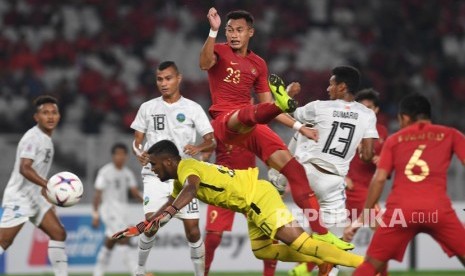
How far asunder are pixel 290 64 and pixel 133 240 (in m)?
7.04

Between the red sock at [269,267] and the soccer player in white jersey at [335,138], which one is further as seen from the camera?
the red sock at [269,267]

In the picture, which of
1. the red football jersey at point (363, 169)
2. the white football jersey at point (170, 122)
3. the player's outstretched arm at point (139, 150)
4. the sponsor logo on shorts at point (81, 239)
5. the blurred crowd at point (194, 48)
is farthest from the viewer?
the blurred crowd at point (194, 48)

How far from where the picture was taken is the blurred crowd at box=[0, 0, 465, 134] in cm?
1970

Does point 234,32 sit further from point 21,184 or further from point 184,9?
point 184,9

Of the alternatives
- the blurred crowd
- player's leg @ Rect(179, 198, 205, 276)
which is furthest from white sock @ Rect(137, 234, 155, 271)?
the blurred crowd

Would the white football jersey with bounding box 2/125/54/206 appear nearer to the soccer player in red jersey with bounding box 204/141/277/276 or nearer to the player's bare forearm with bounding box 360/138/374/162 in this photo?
the soccer player in red jersey with bounding box 204/141/277/276

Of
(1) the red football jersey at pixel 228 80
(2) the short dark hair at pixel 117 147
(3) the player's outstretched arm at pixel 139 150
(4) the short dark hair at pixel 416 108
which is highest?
(1) the red football jersey at pixel 228 80

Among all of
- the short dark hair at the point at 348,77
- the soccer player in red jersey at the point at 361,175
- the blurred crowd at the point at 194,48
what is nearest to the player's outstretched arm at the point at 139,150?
the short dark hair at the point at 348,77

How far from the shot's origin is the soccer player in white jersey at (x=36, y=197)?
1104cm

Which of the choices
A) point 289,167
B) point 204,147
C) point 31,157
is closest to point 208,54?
Answer: point 204,147

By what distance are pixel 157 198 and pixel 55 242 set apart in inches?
57.8

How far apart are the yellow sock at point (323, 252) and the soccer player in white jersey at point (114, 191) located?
6217 mm

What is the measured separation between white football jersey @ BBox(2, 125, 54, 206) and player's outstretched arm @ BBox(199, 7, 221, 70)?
2321mm

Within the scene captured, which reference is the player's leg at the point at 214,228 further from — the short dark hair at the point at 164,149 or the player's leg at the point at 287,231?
the short dark hair at the point at 164,149
